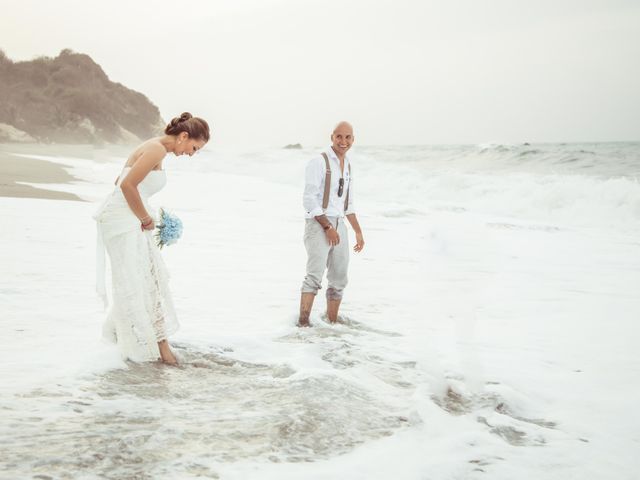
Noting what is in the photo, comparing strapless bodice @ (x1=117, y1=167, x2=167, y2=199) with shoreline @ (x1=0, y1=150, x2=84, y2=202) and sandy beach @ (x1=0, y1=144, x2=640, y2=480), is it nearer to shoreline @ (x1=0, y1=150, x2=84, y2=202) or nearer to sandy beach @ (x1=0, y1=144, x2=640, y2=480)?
sandy beach @ (x1=0, y1=144, x2=640, y2=480)

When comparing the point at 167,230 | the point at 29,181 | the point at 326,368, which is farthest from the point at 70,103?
the point at 326,368

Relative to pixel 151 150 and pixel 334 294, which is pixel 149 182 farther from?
pixel 334 294

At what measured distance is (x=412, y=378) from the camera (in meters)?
4.66

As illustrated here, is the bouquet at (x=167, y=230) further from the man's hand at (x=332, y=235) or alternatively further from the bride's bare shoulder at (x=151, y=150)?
the man's hand at (x=332, y=235)

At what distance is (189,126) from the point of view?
441 centimetres

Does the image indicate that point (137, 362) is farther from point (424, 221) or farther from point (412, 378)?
point (424, 221)

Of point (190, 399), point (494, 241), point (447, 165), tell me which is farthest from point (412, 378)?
point (447, 165)

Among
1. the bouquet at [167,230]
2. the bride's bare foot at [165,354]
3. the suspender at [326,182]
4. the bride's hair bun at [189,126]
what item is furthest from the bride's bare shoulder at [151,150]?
the suspender at [326,182]

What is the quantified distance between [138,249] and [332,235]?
1.93 meters

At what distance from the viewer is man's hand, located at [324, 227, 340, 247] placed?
18.9 feet

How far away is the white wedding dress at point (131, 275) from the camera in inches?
173

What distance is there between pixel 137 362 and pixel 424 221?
11904mm

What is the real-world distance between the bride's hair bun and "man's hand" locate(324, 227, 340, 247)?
5.61 ft

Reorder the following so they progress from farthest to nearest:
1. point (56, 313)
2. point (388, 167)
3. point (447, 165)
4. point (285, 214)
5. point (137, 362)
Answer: point (447, 165) → point (388, 167) → point (285, 214) → point (56, 313) → point (137, 362)
